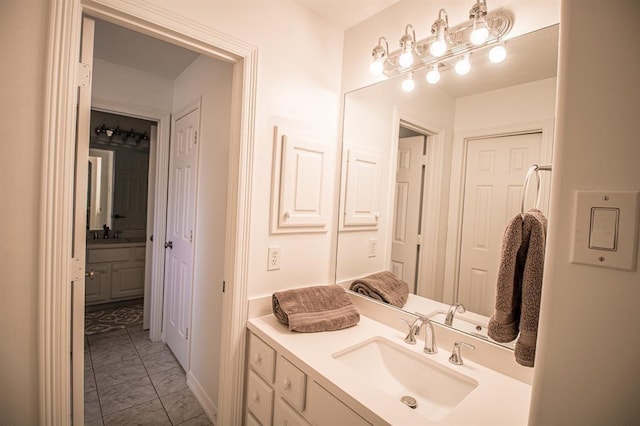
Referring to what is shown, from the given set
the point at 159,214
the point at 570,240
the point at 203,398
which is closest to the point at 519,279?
the point at 570,240

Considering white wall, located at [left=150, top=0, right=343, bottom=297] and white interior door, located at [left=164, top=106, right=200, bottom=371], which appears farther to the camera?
white interior door, located at [left=164, top=106, right=200, bottom=371]

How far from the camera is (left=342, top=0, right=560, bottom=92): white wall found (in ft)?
3.43

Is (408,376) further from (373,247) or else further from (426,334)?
(373,247)

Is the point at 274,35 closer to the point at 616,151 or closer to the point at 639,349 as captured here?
the point at 616,151

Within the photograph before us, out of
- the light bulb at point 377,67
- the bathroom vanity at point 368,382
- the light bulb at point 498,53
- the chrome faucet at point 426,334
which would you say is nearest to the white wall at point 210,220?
the bathroom vanity at point 368,382

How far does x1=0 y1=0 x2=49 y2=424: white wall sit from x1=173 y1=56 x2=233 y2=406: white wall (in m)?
0.88

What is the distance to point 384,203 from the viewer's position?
164cm

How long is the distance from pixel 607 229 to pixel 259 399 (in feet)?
4.60

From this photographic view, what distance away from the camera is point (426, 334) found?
48.8 inches

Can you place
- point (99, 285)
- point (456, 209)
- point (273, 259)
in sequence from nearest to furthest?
point (456, 209), point (273, 259), point (99, 285)

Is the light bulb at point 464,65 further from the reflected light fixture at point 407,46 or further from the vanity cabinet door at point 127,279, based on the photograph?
the vanity cabinet door at point 127,279

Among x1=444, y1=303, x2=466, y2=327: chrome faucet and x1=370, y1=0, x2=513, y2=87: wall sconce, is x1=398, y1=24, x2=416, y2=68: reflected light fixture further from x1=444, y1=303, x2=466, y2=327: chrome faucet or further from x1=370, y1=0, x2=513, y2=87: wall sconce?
x1=444, y1=303, x2=466, y2=327: chrome faucet

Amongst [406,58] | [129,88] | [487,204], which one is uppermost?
[129,88]

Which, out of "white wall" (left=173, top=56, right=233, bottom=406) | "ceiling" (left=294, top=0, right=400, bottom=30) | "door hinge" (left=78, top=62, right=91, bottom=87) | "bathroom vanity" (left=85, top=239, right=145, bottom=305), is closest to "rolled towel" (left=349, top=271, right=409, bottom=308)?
"white wall" (left=173, top=56, right=233, bottom=406)
